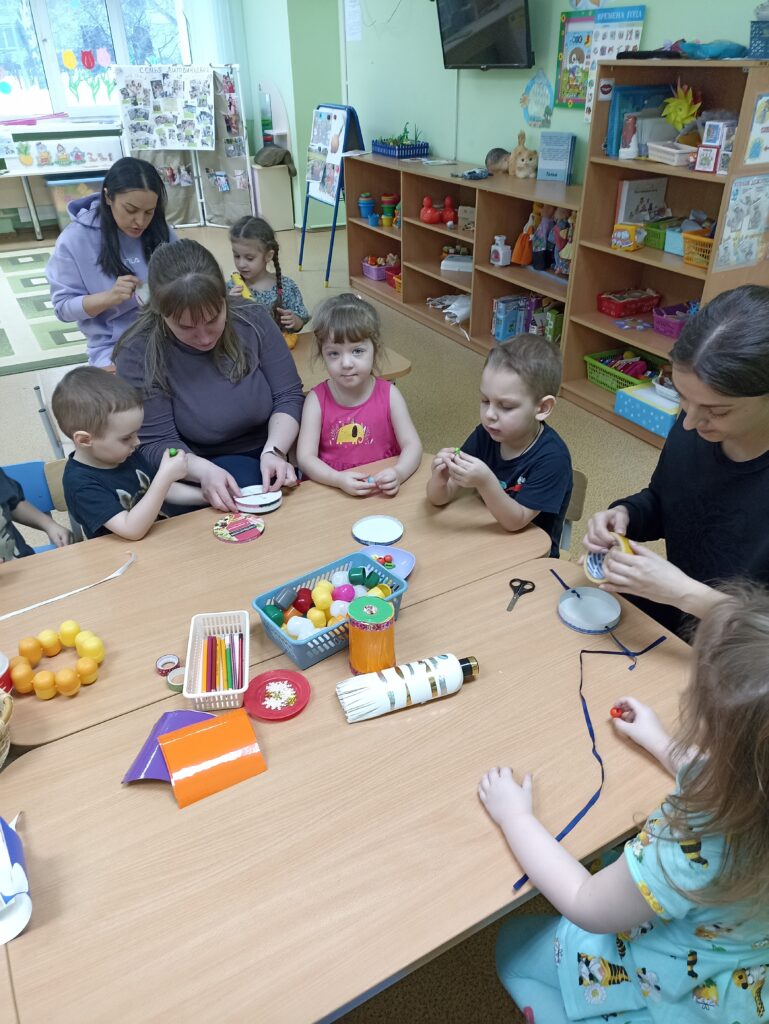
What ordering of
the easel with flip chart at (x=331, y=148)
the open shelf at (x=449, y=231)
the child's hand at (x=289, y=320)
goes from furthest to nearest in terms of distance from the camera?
the easel with flip chart at (x=331, y=148) → the open shelf at (x=449, y=231) → the child's hand at (x=289, y=320)

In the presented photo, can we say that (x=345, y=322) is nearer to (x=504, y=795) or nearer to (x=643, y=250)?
(x=504, y=795)

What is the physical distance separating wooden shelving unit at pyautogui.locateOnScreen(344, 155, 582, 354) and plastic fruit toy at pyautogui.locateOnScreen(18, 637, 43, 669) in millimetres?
3031

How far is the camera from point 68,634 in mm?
1154

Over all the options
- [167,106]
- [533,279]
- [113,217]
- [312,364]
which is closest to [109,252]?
[113,217]

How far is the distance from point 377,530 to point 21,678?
694 millimetres

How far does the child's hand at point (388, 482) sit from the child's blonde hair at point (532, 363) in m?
0.32

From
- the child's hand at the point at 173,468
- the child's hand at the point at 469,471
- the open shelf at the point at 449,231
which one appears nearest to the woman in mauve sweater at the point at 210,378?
the child's hand at the point at 173,468

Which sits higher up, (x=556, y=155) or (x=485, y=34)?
(x=485, y=34)

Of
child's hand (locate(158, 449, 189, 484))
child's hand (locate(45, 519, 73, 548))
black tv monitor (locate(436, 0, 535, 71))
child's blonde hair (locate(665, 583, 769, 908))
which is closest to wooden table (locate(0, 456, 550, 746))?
child's hand (locate(158, 449, 189, 484))

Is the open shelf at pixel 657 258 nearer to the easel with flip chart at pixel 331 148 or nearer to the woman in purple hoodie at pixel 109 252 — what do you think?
the woman in purple hoodie at pixel 109 252

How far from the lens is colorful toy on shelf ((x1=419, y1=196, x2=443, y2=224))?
457 centimetres

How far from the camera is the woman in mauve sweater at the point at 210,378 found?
64.0 inches

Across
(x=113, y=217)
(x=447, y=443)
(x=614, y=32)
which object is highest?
(x=614, y=32)

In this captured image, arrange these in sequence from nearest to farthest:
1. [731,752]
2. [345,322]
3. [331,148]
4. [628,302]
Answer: [731,752] < [345,322] < [628,302] < [331,148]
